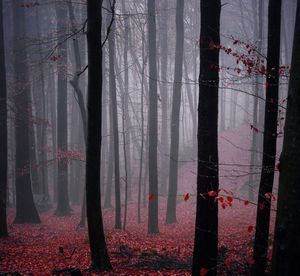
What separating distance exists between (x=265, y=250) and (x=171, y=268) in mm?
3006

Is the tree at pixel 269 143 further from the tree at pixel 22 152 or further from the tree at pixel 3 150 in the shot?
the tree at pixel 22 152

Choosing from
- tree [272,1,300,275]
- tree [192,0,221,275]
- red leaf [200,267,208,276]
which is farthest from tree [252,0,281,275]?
tree [272,1,300,275]

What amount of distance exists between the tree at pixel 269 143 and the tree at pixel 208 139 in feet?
2.83

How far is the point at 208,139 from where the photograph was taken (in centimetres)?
616

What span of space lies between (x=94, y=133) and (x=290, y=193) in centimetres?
473

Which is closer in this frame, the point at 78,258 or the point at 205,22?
the point at 205,22

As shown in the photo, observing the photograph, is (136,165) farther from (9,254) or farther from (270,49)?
(270,49)

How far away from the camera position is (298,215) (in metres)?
4.14

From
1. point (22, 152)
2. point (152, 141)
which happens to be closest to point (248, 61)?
point (152, 141)

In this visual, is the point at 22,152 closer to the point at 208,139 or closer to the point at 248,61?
the point at 208,139

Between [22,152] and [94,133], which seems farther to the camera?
[22,152]

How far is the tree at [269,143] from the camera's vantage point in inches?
245

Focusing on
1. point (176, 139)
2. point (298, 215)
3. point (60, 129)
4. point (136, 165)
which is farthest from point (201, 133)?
point (136, 165)

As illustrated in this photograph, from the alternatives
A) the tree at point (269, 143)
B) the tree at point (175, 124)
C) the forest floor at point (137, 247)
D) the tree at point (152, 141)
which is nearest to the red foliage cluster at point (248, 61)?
the tree at point (269, 143)
